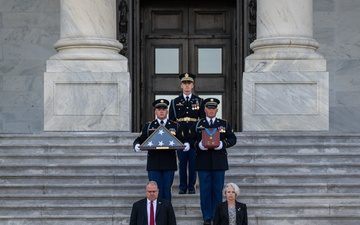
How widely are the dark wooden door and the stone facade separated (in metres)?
2.22

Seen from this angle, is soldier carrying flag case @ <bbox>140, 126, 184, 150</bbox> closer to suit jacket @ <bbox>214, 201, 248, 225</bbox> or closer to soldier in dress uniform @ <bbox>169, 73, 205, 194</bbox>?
soldier in dress uniform @ <bbox>169, 73, 205, 194</bbox>

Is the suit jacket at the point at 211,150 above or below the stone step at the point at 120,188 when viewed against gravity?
above

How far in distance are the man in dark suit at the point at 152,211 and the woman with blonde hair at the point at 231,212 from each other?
66cm

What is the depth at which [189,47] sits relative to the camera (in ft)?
84.7

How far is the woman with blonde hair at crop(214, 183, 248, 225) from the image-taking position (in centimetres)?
1434

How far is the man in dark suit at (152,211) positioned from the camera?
14.2m

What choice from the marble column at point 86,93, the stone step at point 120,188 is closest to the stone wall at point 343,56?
the marble column at point 86,93

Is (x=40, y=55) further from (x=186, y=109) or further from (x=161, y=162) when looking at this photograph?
(x=161, y=162)

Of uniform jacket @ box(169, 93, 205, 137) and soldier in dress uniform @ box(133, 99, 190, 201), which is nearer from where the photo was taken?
soldier in dress uniform @ box(133, 99, 190, 201)

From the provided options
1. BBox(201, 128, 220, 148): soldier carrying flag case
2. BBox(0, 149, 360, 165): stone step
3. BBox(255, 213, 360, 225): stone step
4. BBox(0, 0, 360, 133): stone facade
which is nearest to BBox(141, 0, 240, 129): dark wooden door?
BBox(0, 0, 360, 133): stone facade

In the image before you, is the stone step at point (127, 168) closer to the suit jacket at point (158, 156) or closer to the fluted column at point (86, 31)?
the suit jacket at point (158, 156)

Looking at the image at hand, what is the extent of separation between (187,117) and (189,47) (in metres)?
8.47

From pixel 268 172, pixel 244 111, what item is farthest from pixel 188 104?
pixel 244 111

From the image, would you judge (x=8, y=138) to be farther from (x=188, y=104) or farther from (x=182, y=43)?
(x=182, y=43)
